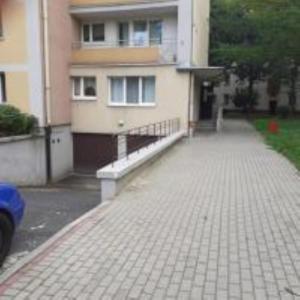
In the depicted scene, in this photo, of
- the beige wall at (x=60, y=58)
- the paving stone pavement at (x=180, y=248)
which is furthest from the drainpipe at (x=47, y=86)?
the paving stone pavement at (x=180, y=248)

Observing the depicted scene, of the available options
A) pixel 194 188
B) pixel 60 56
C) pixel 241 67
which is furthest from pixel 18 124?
pixel 241 67

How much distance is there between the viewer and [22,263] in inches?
190

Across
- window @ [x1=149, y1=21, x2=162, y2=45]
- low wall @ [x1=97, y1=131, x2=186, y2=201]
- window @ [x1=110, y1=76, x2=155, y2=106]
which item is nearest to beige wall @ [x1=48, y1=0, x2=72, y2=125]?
window @ [x1=110, y1=76, x2=155, y2=106]

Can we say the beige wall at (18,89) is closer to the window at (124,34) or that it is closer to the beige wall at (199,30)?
the window at (124,34)

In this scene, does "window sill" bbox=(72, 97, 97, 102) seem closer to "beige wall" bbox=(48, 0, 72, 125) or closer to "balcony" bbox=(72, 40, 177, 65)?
"beige wall" bbox=(48, 0, 72, 125)

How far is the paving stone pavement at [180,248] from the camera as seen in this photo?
4.22m

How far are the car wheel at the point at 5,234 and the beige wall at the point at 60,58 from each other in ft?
46.8

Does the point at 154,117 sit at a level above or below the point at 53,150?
above

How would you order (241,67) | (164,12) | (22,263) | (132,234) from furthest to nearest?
1. (241,67)
2. (164,12)
3. (132,234)
4. (22,263)

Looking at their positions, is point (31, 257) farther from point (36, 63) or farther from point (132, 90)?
point (132, 90)

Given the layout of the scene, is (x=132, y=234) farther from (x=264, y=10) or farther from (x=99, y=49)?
(x=264, y=10)

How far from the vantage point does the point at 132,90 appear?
2042cm

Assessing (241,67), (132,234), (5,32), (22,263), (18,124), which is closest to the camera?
(22,263)

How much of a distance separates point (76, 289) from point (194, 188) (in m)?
5.06
